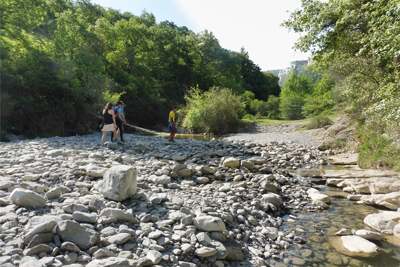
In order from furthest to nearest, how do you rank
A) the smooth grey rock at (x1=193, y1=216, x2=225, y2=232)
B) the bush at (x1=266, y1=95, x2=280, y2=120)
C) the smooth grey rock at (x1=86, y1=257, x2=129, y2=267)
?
the bush at (x1=266, y1=95, x2=280, y2=120) → the smooth grey rock at (x1=193, y1=216, x2=225, y2=232) → the smooth grey rock at (x1=86, y1=257, x2=129, y2=267)

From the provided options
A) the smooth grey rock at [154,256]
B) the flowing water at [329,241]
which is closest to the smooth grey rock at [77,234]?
the smooth grey rock at [154,256]

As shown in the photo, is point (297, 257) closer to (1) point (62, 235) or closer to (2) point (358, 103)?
(1) point (62, 235)

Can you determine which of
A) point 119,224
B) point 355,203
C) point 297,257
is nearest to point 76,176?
point 119,224

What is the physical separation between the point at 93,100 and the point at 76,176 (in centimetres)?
1685

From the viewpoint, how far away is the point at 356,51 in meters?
13.4

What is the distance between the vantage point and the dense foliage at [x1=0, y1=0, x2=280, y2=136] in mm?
16547

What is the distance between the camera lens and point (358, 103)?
1312 cm

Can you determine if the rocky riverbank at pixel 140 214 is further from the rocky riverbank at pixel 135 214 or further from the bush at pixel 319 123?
the bush at pixel 319 123

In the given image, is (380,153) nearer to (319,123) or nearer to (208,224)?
(208,224)

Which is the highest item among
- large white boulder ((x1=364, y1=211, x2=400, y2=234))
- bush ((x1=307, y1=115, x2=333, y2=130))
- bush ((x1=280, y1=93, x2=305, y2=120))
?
bush ((x1=280, y1=93, x2=305, y2=120))

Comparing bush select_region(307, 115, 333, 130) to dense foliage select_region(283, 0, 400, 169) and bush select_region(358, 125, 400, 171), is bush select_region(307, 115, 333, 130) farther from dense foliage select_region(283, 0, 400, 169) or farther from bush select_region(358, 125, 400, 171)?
bush select_region(358, 125, 400, 171)

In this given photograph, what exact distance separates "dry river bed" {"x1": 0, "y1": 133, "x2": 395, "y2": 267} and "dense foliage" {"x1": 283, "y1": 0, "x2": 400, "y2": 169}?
18.6 feet

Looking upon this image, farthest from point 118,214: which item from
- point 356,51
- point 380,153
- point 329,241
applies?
point 356,51

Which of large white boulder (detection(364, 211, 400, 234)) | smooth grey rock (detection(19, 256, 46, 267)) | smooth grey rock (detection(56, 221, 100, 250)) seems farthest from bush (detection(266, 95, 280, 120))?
smooth grey rock (detection(19, 256, 46, 267))
